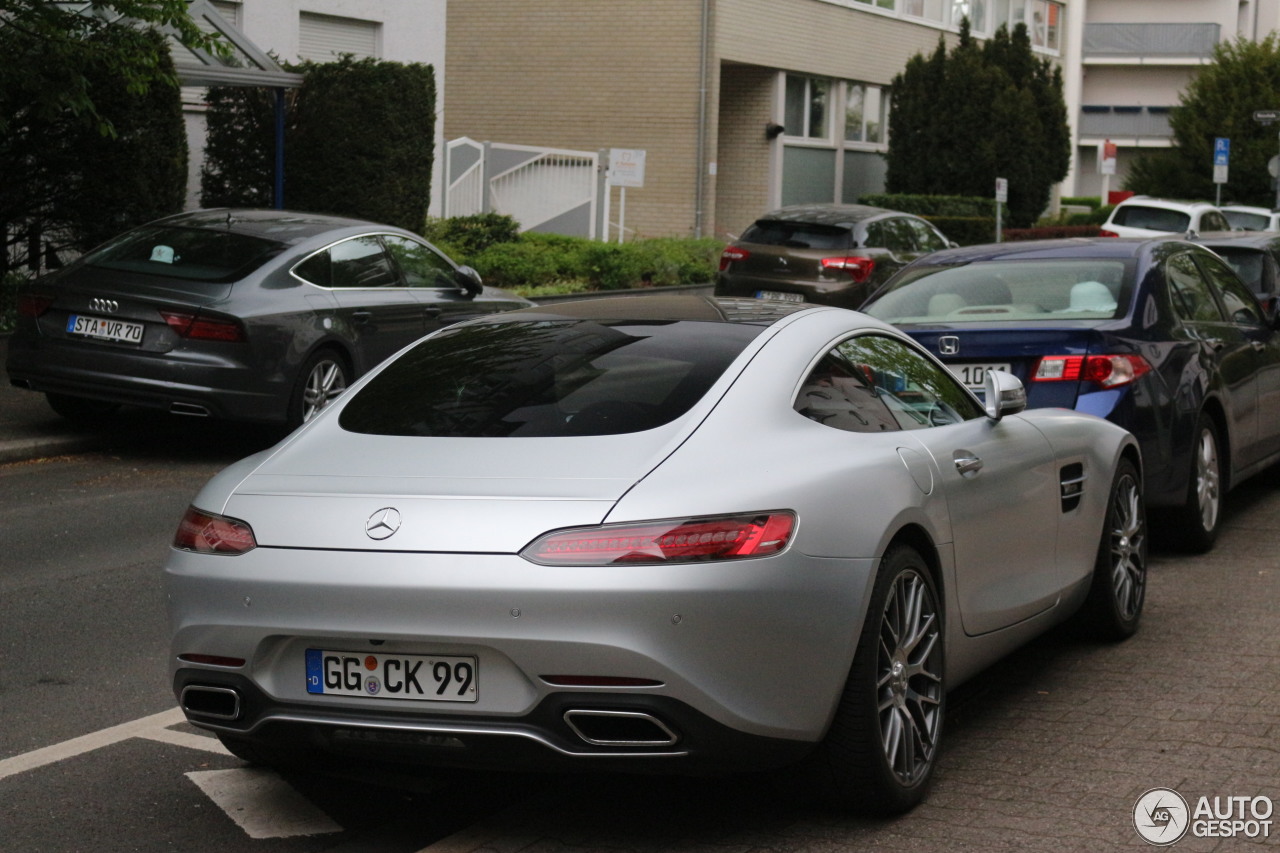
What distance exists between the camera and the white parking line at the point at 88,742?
5180mm

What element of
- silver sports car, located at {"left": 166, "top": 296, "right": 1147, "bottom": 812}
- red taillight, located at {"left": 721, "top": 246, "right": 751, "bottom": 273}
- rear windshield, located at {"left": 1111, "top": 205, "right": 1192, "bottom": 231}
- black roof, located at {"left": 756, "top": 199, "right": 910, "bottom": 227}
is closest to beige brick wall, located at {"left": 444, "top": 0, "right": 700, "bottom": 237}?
rear windshield, located at {"left": 1111, "top": 205, "right": 1192, "bottom": 231}

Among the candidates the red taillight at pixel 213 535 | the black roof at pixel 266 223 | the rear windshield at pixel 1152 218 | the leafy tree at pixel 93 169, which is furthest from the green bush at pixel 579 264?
the red taillight at pixel 213 535

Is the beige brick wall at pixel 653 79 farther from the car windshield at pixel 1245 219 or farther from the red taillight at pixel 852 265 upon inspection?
the red taillight at pixel 852 265

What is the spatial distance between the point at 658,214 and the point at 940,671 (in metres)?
30.0

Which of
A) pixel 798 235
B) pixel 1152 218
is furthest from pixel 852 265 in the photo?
pixel 1152 218

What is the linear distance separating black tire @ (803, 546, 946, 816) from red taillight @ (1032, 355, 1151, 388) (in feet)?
11.8

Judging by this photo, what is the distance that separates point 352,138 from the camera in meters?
21.0

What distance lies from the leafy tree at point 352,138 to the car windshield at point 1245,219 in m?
18.6

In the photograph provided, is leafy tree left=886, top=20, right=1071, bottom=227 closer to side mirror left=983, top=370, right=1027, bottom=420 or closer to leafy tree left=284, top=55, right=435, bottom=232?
leafy tree left=284, top=55, right=435, bottom=232

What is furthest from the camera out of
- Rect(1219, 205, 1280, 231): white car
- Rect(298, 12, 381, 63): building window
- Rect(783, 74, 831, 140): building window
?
Rect(783, 74, 831, 140): building window

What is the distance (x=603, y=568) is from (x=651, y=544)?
0.13 meters

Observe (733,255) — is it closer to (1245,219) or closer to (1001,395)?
(1001,395)

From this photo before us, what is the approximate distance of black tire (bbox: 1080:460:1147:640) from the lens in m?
6.57

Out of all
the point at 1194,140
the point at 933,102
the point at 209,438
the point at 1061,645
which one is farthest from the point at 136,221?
the point at 1194,140
